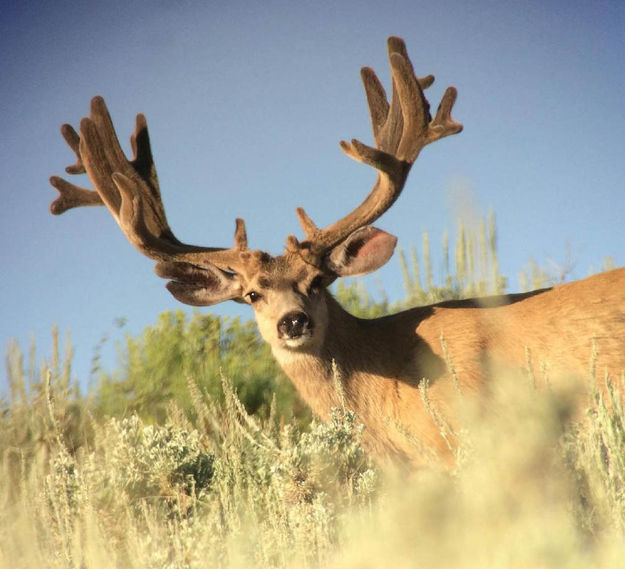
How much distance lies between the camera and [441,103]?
7.54m

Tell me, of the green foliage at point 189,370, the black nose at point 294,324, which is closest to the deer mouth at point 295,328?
the black nose at point 294,324

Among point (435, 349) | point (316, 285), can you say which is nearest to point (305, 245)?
point (316, 285)

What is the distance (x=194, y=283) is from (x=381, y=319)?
1736 mm

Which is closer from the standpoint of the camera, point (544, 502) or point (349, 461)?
point (544, 502)

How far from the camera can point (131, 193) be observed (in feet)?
23.9

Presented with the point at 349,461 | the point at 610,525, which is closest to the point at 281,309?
the point at 349,461

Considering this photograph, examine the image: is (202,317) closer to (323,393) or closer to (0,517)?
(323,393)

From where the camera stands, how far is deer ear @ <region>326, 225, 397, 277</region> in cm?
714

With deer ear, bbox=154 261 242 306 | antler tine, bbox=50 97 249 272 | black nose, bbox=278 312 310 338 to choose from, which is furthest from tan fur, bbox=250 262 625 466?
antler tine, bbox=50 97 249 272

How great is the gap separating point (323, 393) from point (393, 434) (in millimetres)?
779

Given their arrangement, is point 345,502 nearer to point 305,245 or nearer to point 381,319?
point 381,319

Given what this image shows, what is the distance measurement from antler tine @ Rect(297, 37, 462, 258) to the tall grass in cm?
192

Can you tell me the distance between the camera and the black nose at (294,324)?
257 inches

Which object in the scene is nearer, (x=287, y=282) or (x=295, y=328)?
(x=295, y=328)
